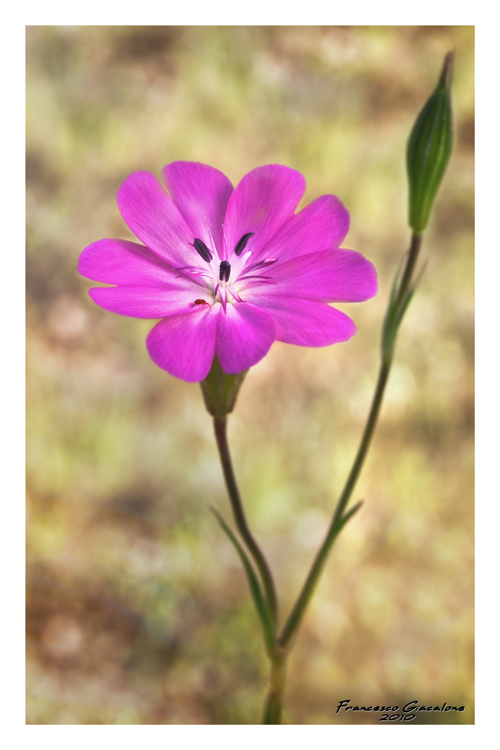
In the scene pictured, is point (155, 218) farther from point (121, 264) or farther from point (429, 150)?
point (429, 150)

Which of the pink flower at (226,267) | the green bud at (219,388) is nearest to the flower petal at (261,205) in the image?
the pink flower at (226,267)

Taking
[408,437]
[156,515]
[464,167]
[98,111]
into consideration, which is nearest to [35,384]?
[156,515]

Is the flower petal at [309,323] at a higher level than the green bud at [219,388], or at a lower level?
higher

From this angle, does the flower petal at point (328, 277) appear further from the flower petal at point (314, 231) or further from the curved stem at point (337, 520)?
the curved stem at point (337, 520)

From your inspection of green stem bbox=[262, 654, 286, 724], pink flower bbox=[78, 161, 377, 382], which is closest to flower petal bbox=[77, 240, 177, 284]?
pink flower bbox=[78, 161, 377, 382]

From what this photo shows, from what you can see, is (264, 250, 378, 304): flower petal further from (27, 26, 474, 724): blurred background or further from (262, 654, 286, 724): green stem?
(262, 654, 286, 724): green stem

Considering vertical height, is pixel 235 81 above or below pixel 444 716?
above

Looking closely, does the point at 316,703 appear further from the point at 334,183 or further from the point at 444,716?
the point at 334,183
